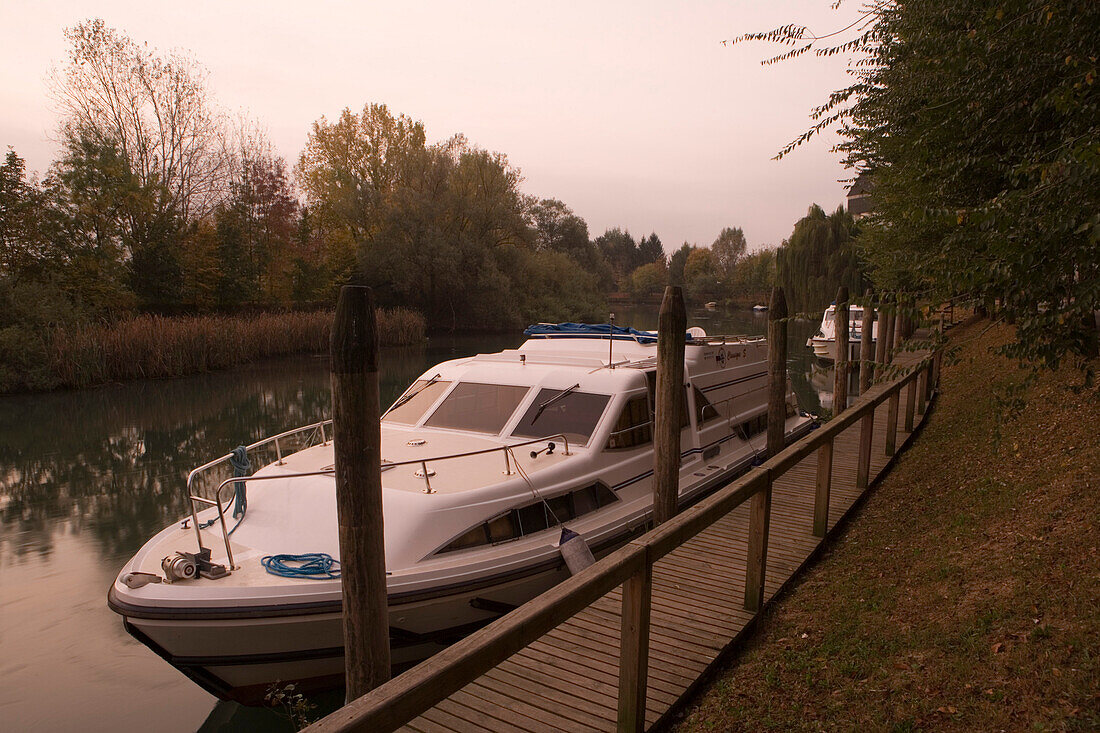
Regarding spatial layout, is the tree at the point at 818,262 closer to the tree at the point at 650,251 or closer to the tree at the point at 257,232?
the tree at the point at 257,232

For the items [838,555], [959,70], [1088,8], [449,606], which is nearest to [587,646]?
[449,606]

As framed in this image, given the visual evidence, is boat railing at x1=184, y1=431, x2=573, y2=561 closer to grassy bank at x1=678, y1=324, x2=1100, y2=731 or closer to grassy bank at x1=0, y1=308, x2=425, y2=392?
grassy bank at x1=678, y1=324, x2=1100, y2=731

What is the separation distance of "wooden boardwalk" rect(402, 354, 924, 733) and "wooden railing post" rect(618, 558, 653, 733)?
0.28 metres

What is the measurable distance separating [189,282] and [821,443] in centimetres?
3691

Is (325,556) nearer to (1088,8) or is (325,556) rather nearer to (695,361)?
(695,361)

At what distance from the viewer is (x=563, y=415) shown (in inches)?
320

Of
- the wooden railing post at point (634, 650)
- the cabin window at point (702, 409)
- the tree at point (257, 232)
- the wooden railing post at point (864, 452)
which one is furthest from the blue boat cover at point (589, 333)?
the tree at point (257, 232)

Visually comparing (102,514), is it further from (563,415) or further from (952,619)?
(952,619)

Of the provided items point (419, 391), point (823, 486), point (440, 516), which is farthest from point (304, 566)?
point (823, 486)

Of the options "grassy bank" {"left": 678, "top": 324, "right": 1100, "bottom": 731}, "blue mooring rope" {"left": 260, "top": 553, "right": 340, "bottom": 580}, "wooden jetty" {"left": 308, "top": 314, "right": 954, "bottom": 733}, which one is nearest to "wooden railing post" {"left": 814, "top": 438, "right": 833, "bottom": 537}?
"wooden jetty" {"left": 308, "top": 314, "right": 954, "bottom": 733}

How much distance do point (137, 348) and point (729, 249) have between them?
115656 millimetres

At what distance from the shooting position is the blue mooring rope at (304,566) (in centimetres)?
553

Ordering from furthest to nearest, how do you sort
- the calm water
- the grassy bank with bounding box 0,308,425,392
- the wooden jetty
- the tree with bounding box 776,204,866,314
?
the tree with bounding box 776,204,866,314 < the grassy bank with bounding box 0,308,425,392 < the calm water < the wooden jetty

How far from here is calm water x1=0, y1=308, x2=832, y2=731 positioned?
6.57 meters
